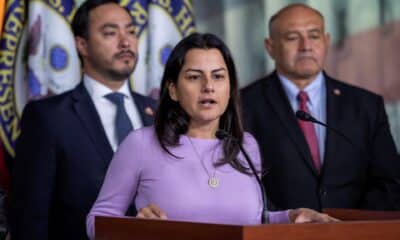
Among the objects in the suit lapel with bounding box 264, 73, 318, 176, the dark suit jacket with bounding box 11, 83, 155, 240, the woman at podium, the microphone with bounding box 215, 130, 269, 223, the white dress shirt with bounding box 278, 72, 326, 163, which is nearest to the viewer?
the microphone with bounding box 215, 130, 269, 223

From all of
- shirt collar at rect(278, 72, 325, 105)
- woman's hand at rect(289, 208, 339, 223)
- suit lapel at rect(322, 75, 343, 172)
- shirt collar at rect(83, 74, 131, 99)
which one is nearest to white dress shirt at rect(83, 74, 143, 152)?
shirt collar at rect(83, 74, 131, 99)

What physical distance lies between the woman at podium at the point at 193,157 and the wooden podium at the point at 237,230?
24cm

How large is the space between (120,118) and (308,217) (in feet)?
5.32

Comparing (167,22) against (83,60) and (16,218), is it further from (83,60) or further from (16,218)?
(16,218)

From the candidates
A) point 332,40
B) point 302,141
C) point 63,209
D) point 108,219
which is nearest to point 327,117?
point 302,141

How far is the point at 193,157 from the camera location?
115 inches

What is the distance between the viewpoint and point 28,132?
3895mm

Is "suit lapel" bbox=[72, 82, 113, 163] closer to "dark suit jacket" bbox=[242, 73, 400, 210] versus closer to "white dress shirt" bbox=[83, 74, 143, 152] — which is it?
"white dress shirt" bbox=[83, 74, 143, 152]

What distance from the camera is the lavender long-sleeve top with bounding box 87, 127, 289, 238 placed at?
279 centimetres

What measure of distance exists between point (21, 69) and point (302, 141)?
1.41 meters

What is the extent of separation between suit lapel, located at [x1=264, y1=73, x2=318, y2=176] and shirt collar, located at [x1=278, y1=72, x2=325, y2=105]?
3 centimetres

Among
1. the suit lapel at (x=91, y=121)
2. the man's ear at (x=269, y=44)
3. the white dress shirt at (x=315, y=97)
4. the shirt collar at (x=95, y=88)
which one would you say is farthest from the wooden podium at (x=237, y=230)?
the man's ear at (x=269, y=44)

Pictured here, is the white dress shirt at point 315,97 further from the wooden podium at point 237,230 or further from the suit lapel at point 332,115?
the wooden podium at point 237,230

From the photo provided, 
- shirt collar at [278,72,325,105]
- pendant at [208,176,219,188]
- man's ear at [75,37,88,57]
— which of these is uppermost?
man's ear at [75,37,88,57]
